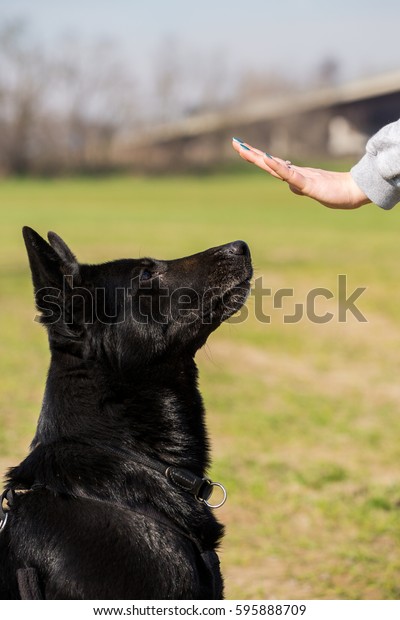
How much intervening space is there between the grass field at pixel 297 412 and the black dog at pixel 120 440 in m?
1.36

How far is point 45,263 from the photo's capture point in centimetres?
291

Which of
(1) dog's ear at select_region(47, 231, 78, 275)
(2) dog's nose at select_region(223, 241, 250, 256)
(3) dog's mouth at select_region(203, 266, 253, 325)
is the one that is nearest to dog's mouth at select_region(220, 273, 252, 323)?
(3) dog's mouth at select_region(203, 266, 253, 325)

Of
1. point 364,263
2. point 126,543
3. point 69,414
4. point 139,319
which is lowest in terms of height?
point 364,263

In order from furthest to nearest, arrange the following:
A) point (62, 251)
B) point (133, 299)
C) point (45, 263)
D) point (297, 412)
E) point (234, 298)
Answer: point (297, 412) → point (234, 298) → point (133, 299) → point (62, 251) → point (45, 263)

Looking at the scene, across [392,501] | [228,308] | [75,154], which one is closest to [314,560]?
[392,501]

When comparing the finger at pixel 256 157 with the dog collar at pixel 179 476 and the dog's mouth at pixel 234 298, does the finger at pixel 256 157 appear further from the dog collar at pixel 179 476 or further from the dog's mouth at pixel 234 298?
the dog collar at pixel 179 476

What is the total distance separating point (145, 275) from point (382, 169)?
106cm

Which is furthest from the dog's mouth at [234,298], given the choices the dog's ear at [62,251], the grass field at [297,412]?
the grass field at [297,412]

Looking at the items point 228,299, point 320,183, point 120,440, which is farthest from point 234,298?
point 120,440

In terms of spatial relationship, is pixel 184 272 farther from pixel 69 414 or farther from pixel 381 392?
pixel 381 392

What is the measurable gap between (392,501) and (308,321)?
810 cm

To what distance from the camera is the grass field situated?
4969mm

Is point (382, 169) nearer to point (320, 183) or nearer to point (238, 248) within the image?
point (320, 183)

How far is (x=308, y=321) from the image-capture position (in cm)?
1383
